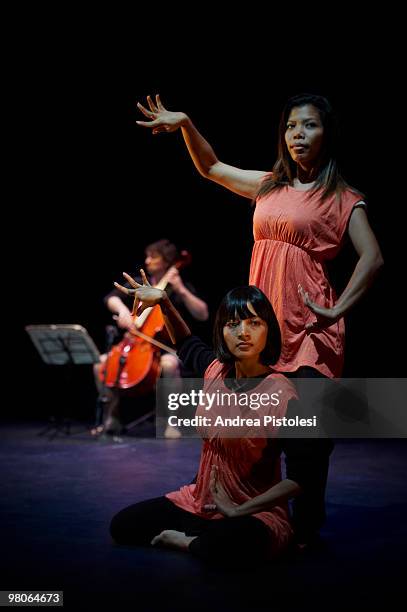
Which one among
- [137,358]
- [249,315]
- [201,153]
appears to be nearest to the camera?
[249,315]

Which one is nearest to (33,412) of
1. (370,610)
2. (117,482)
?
(117,482)

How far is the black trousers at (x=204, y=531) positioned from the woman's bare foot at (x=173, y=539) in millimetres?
23

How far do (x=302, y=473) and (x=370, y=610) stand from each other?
0.45 metres

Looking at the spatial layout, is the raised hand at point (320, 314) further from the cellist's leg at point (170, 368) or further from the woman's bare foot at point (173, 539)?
the cellist's leg at point (170, 368)

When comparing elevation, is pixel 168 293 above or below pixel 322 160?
below

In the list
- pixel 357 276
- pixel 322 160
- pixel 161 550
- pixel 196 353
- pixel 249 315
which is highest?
pixel 322 160

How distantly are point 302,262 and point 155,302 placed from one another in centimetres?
44

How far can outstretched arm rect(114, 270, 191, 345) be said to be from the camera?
2.23m

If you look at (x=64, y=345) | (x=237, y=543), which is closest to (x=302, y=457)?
(x=237, y=543)

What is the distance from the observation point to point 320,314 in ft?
6.79

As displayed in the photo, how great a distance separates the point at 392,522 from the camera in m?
2.68

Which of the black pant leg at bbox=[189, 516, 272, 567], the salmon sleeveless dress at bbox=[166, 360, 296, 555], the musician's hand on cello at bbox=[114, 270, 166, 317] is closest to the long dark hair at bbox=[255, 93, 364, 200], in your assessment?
the musician's hand on cello at bbox=[114, 270, 166, 317]

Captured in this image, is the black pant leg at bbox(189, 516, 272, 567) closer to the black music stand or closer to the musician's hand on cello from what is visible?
the musician's hand on cello

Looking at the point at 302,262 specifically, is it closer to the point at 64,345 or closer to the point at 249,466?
the point at 249,466
